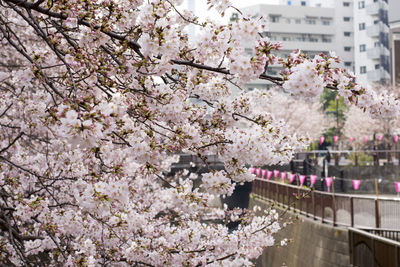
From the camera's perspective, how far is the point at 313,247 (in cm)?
1611

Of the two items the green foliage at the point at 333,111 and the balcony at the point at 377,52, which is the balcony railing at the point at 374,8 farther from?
the green foliage at the point at 333,111

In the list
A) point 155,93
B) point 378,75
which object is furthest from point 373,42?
point 155,93

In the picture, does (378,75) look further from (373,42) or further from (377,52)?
(373,42)

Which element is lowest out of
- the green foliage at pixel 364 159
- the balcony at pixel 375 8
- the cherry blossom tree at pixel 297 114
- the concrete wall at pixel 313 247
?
the concrete wall at pixel 313 247

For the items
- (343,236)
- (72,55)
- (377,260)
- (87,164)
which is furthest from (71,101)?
(343,236)

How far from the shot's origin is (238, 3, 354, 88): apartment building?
7950 cm

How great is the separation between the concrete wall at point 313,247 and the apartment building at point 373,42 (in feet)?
158

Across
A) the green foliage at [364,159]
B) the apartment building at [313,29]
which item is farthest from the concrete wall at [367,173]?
the apartment building at [313,29]

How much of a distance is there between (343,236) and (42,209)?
972 cm

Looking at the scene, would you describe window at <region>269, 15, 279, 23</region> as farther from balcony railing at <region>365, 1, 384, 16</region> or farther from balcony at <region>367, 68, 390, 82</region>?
balcony at <region>367, 68, 390, 82</region>

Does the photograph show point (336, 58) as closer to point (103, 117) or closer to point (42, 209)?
point (103, 117)

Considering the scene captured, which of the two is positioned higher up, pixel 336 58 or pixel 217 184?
pixel 336 58

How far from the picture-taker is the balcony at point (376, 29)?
65.6m

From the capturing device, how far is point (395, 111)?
4.18 m
